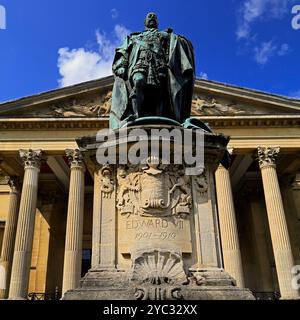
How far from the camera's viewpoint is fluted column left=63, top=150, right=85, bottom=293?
2183cm

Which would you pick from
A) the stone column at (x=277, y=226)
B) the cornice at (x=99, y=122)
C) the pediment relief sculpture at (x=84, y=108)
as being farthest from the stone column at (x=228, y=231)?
the pediment relief sculpture at (x=84, y=108)

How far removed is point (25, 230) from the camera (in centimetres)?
2289

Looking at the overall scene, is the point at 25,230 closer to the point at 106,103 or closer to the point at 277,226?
the point at 106,103

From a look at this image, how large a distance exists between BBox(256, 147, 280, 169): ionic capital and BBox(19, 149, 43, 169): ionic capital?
14979 millimetres

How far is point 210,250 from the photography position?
17.1ft

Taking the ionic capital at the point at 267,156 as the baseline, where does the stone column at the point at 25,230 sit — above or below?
below

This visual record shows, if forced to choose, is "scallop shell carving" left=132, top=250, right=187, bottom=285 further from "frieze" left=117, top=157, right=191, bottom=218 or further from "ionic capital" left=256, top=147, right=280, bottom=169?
"ionic capital" left=256, top=147, right=280, bottom=169

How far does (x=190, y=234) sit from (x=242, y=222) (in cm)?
2838

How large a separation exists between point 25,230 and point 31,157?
4.94 meters

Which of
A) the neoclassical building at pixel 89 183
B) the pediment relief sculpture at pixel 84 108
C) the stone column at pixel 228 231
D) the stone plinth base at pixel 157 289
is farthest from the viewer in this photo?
the pediment relief sculpture at pixel 84 108

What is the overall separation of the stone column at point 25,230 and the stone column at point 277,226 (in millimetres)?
15129

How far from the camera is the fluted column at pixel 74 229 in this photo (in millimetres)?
21828

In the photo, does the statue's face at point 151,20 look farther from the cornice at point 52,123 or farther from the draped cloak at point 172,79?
the cornice at point 52,123
